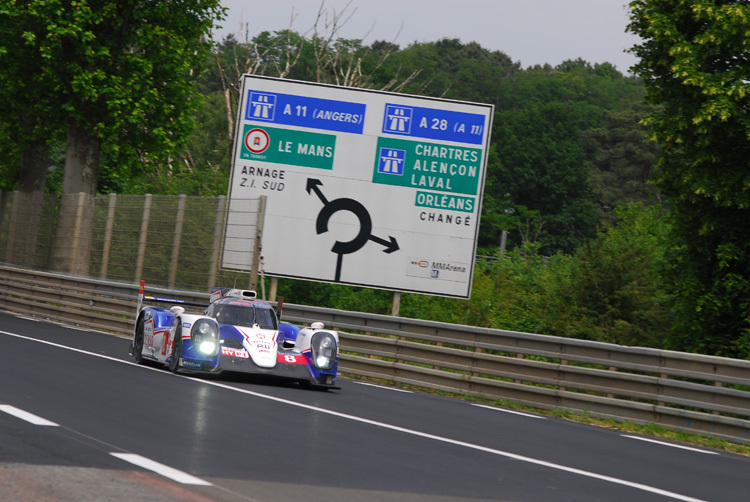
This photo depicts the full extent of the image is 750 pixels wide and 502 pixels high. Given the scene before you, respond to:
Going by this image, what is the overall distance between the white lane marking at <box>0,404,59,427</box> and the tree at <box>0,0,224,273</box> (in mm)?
18669

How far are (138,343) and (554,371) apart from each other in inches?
235

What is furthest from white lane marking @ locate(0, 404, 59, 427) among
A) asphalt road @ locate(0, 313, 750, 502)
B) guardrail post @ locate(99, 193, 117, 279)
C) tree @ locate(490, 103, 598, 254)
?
tree @ locate(490, 103, 598, 254)

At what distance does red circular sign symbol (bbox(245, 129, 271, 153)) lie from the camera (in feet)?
75.1

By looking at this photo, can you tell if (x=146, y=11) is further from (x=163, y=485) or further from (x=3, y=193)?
(x=163, y=485)

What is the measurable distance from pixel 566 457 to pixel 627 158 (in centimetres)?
7701

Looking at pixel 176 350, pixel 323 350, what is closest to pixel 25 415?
pixel 176 350

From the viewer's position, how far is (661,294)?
23594mm

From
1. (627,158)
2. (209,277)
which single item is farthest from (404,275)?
(627,158)

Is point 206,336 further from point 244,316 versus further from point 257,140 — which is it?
point 257,140

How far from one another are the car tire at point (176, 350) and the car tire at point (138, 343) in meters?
1.34

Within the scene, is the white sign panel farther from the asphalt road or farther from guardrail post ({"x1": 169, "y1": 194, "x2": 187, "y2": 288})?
the asphalt road

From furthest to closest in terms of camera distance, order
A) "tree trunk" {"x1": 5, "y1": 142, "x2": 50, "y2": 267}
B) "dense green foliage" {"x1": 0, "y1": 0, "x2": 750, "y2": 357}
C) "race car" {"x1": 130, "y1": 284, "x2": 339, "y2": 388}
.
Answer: "tree trunk" {"x1": 5, "y1": 142, "x2": 50, "y2": 267}
"dense green foliage" {"x1": 0, "y1": 0, "x2": 750, "y2": 357}
"race car" {"x1": 130, "y1": 284, "x2": 339, "y2": 388}

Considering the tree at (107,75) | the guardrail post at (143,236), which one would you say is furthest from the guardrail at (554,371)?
the tree at (107,75)

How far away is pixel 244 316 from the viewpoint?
48.1 ft
